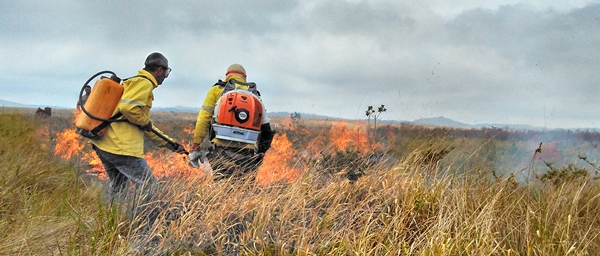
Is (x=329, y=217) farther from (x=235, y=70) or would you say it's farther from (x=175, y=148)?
(x=235, y=70)

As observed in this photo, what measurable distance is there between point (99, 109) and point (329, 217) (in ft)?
8.38

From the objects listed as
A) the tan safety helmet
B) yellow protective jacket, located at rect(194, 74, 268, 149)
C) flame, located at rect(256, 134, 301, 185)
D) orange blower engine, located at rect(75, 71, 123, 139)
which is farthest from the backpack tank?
flame, located at rect(256, 134, 301, 185)

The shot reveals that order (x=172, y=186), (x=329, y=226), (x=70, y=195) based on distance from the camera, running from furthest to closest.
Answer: (x=70, y=195)
(x=172, y=186)
(x=329, y=226)

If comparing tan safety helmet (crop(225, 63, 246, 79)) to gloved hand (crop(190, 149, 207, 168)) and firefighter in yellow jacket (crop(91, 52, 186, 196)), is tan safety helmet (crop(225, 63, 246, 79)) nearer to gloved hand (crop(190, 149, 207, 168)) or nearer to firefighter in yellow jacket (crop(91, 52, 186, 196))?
firefighter in yellow jacket (crop(91, 52, 186, 196))

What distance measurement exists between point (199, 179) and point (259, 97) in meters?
Answer: 1.26

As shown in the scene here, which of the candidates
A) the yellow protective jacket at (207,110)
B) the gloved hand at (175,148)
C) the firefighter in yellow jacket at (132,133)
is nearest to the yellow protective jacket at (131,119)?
the firefighter in yellow jacket at (132,133)

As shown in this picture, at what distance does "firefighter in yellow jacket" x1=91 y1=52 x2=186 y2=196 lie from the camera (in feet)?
14.0

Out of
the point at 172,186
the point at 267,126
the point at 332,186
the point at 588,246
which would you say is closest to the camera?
the point at 588,246

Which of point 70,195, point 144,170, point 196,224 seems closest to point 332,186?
point 196,224

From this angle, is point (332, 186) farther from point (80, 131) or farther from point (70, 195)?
point (70, 195)

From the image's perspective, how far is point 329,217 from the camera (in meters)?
3.56

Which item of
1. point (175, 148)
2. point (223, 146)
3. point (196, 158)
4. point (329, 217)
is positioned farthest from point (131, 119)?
point (329, 217)

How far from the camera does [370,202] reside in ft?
13.3

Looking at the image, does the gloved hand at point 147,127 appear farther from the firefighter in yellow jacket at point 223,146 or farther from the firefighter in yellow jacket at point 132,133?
the firefighter in yellow jacket at point 223,146
